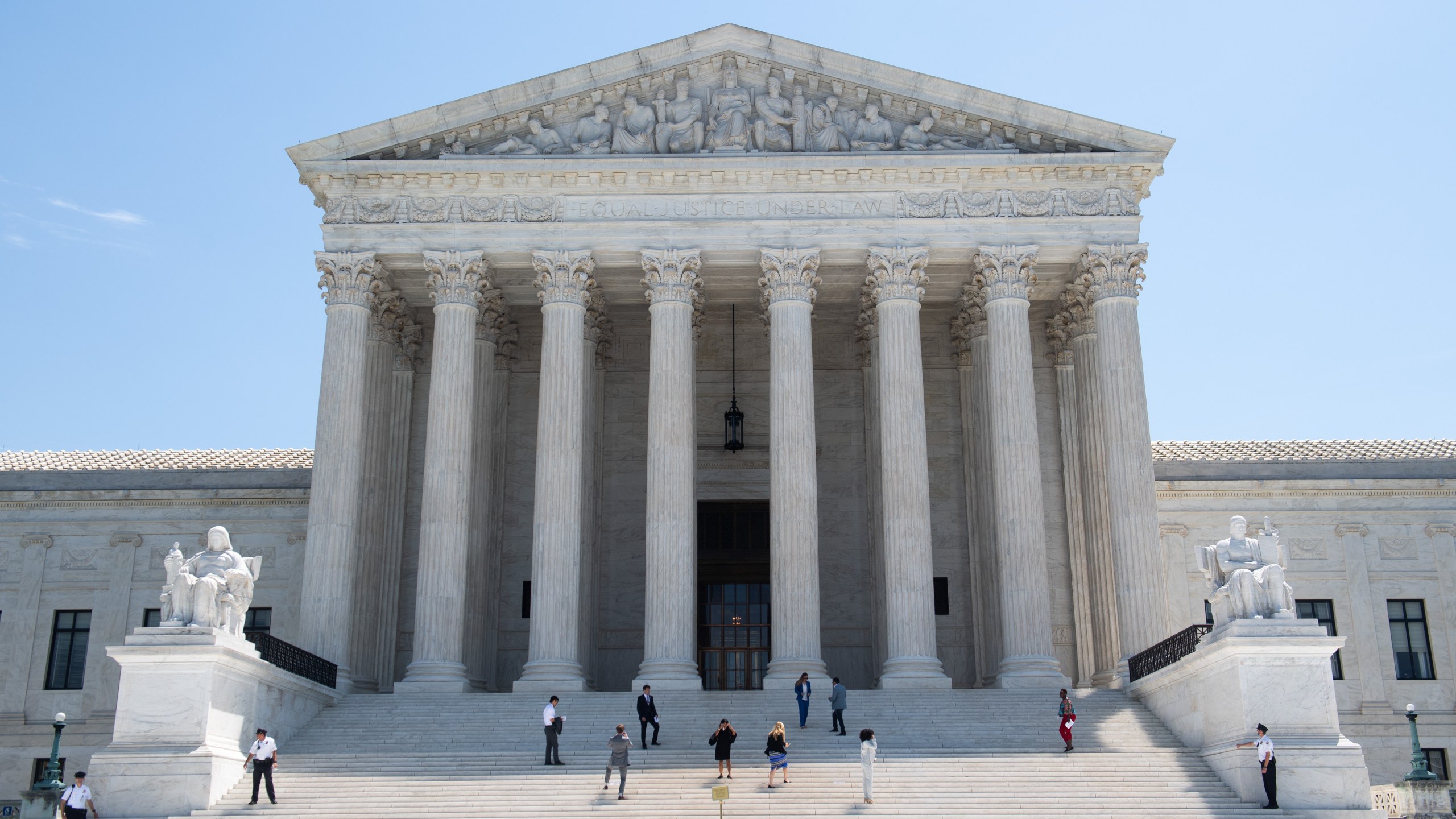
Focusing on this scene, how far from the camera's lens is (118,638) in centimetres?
3947

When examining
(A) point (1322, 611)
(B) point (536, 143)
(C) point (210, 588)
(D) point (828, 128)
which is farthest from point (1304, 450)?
(C) point (210, 588)

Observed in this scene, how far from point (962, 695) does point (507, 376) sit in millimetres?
17308

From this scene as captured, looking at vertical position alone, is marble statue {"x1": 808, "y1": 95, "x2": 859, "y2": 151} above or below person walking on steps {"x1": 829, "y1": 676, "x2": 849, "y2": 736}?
above

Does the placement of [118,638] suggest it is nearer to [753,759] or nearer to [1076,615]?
[753,759]

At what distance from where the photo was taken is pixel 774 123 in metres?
36.2

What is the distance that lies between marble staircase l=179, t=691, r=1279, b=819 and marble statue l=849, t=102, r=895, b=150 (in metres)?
14.2

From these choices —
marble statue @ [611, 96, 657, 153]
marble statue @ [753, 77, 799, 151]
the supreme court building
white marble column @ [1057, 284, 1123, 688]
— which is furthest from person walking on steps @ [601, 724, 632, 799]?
marble statue @ [753, 77, 799, 151]

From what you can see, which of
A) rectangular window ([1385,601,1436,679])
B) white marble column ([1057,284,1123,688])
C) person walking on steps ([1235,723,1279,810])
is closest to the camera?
person walking on steps ([1235,723,1279,810])

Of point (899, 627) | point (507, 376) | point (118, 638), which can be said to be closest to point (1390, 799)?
point (899, 627)

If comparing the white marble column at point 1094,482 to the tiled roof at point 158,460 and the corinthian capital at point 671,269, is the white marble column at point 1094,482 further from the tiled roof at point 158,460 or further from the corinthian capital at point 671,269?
the tiled roof at point 158,460

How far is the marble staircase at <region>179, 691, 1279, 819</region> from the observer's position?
2361 cm

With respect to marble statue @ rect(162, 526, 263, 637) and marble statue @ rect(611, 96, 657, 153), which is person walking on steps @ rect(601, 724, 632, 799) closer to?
marble statue @ rect(162, 526, 263, 637)

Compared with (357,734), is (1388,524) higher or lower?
higher

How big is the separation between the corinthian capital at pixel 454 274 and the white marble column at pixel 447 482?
0.6 inches
